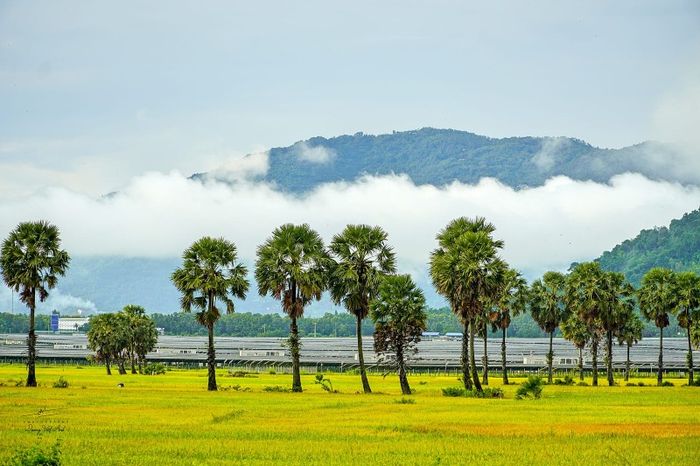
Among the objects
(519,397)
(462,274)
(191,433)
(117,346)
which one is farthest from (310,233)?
(117,346)

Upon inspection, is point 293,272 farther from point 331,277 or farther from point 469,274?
point 469,274

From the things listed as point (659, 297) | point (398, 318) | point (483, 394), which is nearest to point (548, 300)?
point (659, 297)

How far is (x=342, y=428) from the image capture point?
2032 inches

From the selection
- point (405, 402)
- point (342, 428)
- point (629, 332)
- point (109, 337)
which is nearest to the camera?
point (342, 428)

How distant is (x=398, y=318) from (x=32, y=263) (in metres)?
31.5

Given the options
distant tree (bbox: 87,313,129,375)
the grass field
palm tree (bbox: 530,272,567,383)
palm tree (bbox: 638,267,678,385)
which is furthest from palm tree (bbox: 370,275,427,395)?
distant tree (bbox: 87,313,129,375)

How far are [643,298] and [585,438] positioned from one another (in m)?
66.7

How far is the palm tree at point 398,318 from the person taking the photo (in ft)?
275

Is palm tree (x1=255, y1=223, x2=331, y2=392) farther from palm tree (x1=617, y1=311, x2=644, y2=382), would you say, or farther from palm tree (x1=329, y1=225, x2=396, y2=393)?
palm tree (x1=617, y1=311, x2=644, y2=382)

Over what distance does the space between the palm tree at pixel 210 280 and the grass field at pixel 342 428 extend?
8.30 metres

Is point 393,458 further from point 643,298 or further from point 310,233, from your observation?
point 643,298

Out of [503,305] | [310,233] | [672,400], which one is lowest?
[672,400]

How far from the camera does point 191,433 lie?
47.7 metres

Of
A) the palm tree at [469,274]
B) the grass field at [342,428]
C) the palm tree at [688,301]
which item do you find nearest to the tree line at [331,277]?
the palm tree at [469,274]
